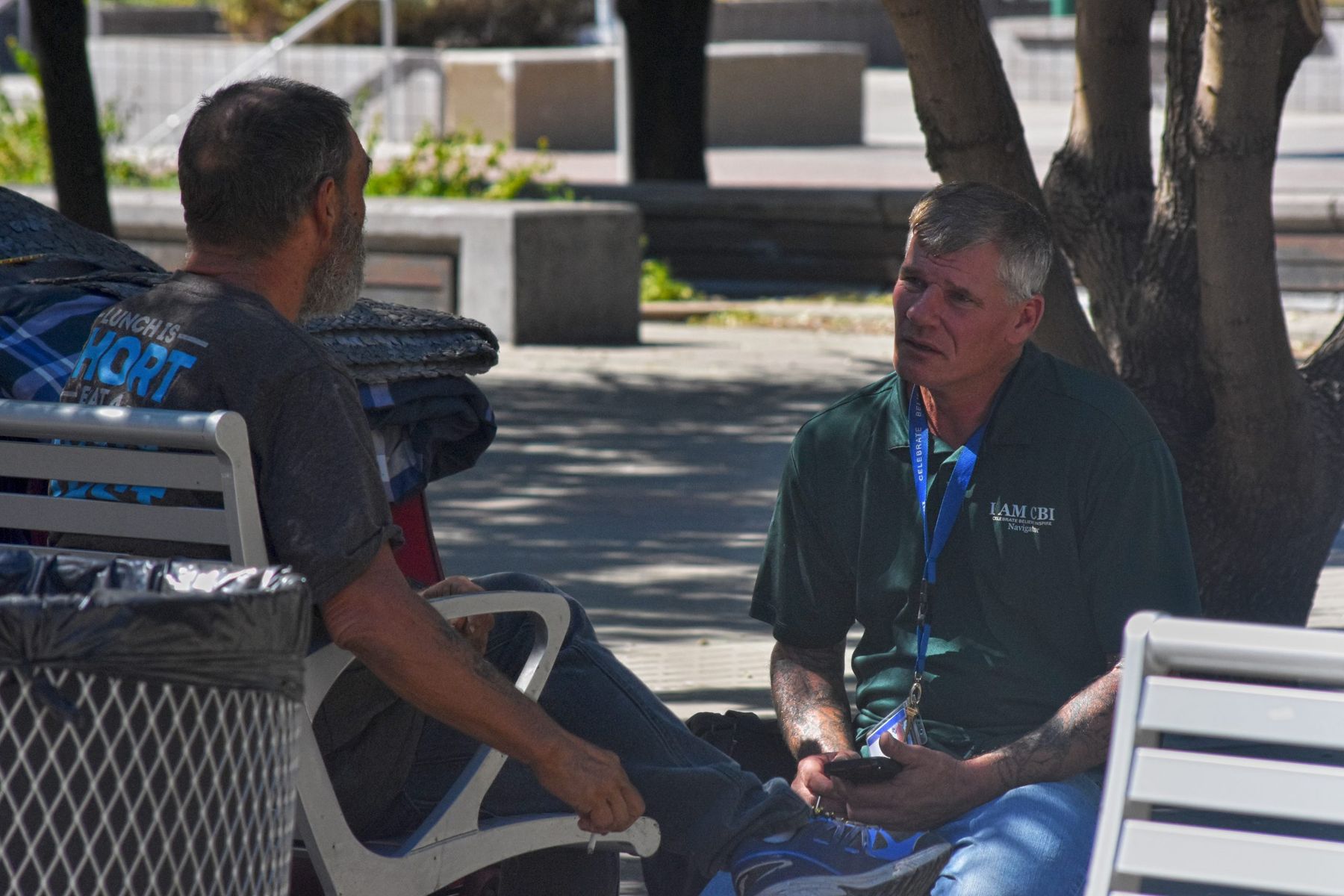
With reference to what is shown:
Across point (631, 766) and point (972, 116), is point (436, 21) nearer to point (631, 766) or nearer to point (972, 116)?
point (972, 116)

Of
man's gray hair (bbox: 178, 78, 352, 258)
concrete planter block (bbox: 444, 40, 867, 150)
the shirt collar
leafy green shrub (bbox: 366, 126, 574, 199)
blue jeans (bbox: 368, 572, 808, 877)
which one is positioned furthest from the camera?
concrete planter block (bbox: 444, 40, 867, 150)

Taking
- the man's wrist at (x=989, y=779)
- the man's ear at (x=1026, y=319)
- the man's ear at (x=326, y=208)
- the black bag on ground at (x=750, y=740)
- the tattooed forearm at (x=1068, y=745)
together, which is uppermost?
the man's ear at (x=326, y=208)

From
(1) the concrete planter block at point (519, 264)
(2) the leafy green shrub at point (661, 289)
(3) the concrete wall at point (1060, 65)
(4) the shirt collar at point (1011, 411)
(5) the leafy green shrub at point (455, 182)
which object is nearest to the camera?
(4) the shirt collar at point (1011, 411)

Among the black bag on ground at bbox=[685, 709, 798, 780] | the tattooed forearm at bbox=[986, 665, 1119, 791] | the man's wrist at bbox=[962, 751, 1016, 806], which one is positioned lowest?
the black bag on ground at bbox=[685, 709, 798, 780]

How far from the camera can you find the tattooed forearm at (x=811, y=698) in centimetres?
329

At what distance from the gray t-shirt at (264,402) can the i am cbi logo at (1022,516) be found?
3.42 ft

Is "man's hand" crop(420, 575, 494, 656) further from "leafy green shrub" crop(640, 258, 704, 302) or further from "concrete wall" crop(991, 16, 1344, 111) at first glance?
"concrete wall" crop(991, 16, 1344, 111)

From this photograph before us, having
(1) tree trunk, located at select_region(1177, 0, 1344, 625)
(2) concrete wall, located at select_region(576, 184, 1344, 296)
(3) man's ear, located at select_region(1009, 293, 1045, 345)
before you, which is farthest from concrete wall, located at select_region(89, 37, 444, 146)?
(3) man's ear, located at select_region(1009, 293, 1045, 345)

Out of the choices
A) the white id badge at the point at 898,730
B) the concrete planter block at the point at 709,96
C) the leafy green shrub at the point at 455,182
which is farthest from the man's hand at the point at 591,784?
the concrete planter block at the point at 709,96

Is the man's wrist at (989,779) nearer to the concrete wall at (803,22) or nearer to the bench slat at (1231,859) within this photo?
the bench slat at (1231,859)

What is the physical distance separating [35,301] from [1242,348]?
9.15ft

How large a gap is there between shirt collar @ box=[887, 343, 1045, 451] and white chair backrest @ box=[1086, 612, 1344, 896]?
1232 millimetres

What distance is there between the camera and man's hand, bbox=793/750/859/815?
122 inches

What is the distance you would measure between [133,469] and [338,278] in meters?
0.49
